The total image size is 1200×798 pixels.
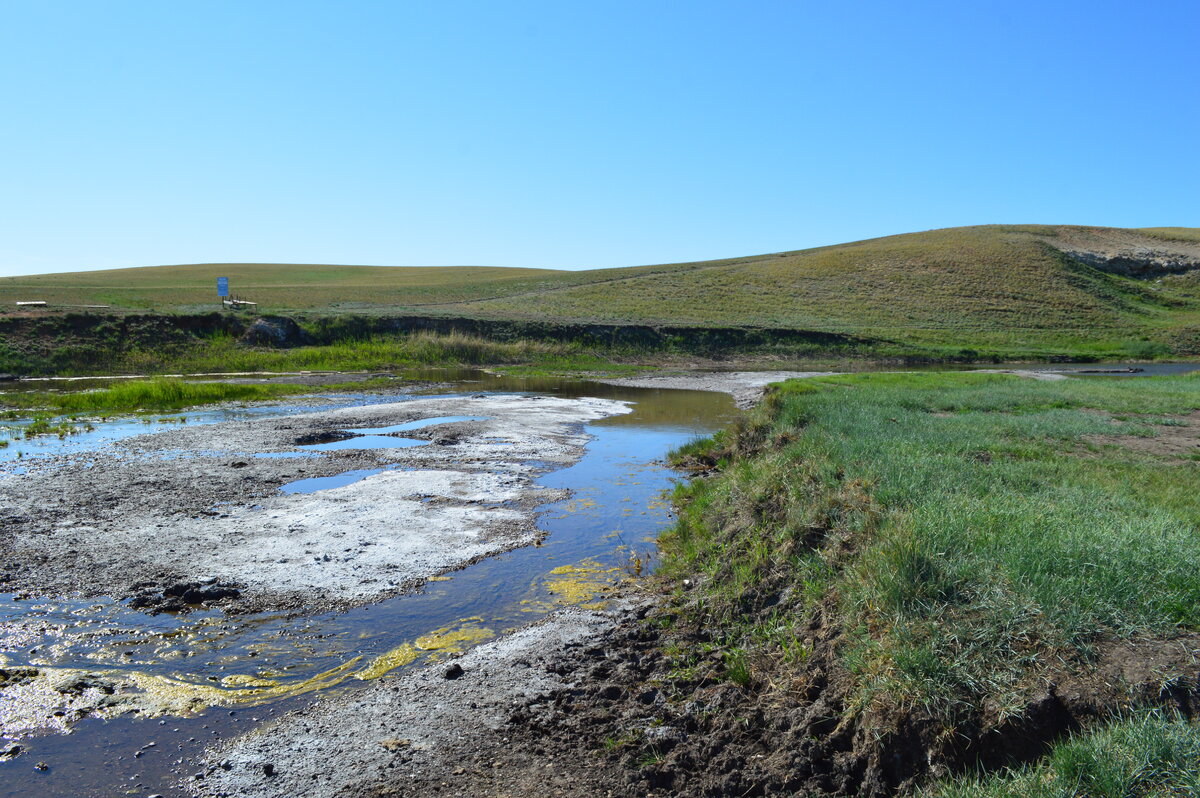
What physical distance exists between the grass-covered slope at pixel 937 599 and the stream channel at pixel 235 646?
1377 mm

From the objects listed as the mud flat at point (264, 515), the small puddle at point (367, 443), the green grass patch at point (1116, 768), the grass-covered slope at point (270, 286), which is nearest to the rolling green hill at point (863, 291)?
the grass-covered slope at point (270, 286)

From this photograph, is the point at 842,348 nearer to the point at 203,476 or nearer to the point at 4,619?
the point at 203,476

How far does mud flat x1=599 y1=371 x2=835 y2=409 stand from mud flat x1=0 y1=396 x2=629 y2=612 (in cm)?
1520

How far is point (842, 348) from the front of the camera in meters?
50.4

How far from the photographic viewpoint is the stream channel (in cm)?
531

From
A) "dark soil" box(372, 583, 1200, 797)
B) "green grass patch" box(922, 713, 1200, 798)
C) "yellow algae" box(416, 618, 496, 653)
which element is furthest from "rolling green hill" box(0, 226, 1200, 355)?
"green grass patch" box(922, 713, 1200, 798)

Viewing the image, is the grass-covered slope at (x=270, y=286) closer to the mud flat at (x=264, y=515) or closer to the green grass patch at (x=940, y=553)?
the mud flat at (x=264, y=515)

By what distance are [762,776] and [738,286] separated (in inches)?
2848

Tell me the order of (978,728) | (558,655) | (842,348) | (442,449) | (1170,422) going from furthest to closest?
1. (842,348)
2. (442,449)
3. (1170,422)
4. (558,655)
5. (978,728)

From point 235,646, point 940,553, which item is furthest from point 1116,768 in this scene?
point 235,646

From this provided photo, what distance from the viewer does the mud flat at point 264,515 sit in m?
8.61

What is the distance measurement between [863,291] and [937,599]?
71524 mm

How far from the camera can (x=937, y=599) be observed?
549 centimetres

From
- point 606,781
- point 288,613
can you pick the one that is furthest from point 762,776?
point 288,613
